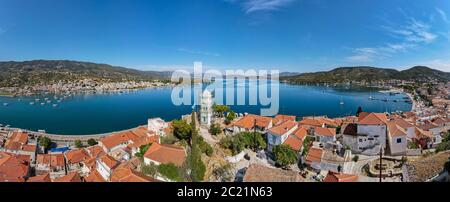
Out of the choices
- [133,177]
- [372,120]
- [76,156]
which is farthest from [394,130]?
[76,156]

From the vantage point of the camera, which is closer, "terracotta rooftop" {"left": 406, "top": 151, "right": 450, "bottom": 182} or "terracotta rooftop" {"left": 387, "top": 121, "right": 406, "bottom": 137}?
"terracotta rooftop" {"left": 406, "top": 151, "right": 450, "bottom": 182}

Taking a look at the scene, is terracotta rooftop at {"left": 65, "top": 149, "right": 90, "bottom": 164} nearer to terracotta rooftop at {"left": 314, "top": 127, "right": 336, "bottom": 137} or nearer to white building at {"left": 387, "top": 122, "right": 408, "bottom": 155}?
terracotta rooftop at {"left": 314, "top": 127, "right": 336, "bottom": 137}

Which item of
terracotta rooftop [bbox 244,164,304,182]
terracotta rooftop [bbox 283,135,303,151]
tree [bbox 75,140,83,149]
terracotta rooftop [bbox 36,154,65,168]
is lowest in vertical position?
tree [bbox 75,140,83,149]

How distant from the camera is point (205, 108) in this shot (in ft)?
38.2

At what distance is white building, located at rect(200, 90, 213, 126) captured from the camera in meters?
11.5

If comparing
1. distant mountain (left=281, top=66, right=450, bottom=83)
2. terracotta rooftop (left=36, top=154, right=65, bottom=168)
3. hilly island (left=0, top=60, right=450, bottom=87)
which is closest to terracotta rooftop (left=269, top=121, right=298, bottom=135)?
terracotta rooftop (left=36, top=154, right=65, bottom=168)

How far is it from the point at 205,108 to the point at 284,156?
4.68 m

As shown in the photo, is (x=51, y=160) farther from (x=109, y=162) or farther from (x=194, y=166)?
(x=194, y=166)

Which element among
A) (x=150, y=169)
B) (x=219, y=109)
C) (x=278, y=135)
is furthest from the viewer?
(x=219, y=109)

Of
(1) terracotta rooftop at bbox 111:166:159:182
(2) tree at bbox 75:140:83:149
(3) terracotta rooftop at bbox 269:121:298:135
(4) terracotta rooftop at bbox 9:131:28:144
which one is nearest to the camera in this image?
(1) terracotta rooftop at bbox 111:166:159:182

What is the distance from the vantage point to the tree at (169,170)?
592 cm

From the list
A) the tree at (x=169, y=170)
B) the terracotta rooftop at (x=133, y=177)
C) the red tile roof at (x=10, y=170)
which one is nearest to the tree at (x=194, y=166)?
the tree at (x=169, y=170)

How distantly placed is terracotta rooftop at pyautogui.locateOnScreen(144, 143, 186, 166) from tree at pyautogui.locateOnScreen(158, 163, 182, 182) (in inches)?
4.9
